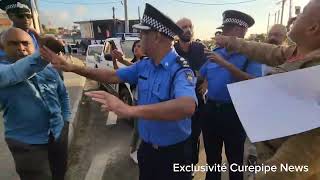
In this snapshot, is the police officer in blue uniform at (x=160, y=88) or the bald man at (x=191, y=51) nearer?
the police officer in blue uniform at (x=160, y=88)

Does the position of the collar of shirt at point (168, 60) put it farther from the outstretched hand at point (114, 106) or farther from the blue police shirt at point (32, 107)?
the blue police shirt at point (32, 107)

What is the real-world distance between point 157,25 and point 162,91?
19.2 inches

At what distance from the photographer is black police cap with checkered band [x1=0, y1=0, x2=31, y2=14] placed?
11.8 feet

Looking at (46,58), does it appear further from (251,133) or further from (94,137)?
(94,137)

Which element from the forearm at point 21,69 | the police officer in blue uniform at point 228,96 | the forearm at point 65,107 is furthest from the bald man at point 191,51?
the forearm at point 21,69

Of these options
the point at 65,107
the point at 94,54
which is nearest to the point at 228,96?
the point at 65,107

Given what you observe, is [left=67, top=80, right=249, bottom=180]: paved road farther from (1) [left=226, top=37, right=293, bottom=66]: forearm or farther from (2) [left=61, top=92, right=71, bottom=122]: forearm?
(1) [left=226, top=37, right=293, bottom=66]: forearm

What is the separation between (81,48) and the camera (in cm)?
3453

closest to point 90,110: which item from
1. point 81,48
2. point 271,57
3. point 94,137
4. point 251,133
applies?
point 94,137

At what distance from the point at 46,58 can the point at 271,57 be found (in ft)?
5.12

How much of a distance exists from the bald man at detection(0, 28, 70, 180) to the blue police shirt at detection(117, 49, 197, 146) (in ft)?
2.59

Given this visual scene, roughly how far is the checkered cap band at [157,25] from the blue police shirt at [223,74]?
123 centimetres

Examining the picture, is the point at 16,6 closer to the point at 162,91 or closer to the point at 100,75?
the point at 100,75

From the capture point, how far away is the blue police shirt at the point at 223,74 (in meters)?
3.36
